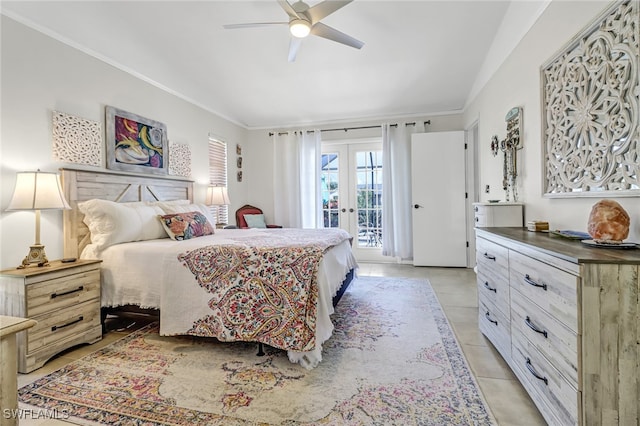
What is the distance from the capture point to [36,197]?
209 centimetres

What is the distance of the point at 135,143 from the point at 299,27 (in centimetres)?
215

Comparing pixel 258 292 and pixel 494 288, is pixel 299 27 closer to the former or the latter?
pixel 258 292

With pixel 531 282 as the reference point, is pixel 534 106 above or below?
above

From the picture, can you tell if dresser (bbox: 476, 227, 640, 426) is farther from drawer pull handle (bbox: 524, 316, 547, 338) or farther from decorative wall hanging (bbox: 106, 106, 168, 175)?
decorative wall hanging (bbox: 106, 106, 168, 175)

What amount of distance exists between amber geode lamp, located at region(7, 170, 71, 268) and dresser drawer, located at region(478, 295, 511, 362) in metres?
3.15

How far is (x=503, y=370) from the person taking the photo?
182cm

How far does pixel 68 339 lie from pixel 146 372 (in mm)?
740

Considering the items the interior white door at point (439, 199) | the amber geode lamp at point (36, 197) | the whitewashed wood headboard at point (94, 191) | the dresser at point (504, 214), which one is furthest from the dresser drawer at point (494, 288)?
the whitewashed wood headboard at point (94, 191)

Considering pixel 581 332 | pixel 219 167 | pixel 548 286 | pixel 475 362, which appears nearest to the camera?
pixel 581 332

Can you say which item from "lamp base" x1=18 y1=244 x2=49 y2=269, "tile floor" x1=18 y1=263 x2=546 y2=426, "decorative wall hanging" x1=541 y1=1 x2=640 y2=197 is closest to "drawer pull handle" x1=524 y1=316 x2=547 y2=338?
"tile floor" x1=18 y1=263 x2=546 y2=426

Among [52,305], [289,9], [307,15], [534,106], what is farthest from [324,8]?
[52,305]

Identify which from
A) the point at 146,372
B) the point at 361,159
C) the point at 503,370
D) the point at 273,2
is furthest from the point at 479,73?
the point at 146,372

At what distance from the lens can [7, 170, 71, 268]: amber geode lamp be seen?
2.05 meters

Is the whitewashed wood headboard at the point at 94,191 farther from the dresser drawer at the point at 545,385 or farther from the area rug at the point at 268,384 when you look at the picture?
the dresser drawer at the point at 545,385
